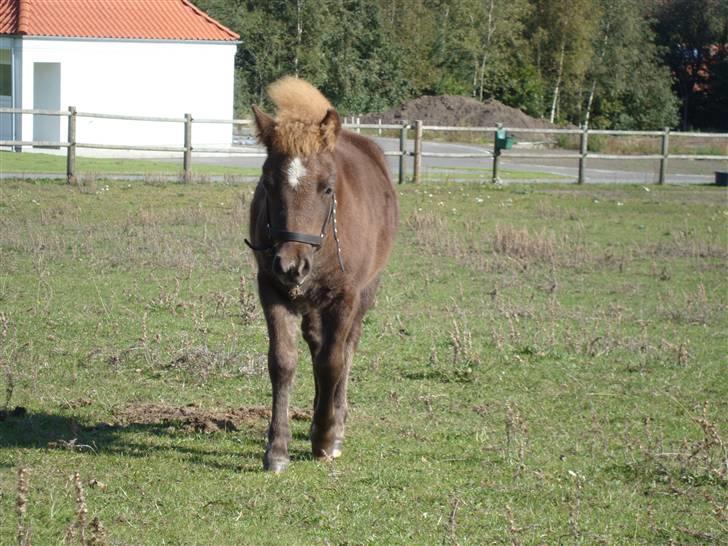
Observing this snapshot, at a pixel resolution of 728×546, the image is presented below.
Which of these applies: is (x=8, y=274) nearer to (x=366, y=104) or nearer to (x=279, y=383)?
(x=279, y=383)

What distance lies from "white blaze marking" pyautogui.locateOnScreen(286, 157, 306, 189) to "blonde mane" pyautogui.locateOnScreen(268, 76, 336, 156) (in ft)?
0.17

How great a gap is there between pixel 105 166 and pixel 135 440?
2418cm

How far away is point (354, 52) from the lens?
2514 inches

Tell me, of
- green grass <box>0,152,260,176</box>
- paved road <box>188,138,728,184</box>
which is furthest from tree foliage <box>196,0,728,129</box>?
green grass <box>0,152,260,176</box>

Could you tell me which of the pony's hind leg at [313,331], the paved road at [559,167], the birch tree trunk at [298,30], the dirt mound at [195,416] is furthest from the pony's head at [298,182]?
the birch tree trunk at [298,30]

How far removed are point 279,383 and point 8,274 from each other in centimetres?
808

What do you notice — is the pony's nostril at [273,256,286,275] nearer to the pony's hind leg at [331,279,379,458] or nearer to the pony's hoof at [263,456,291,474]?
the pony's hoof at [263,456,291,474]

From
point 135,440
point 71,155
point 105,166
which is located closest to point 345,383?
point 135,440

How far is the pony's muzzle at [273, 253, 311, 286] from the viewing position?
21.1ft

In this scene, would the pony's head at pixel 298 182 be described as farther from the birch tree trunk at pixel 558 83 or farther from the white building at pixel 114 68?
the birch tree trunk at pixel 558 83

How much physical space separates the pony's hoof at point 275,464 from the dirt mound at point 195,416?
3.31ft

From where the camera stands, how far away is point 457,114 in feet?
201

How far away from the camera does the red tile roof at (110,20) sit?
124 feet

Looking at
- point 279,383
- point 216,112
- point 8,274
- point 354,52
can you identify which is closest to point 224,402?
point 279,383
